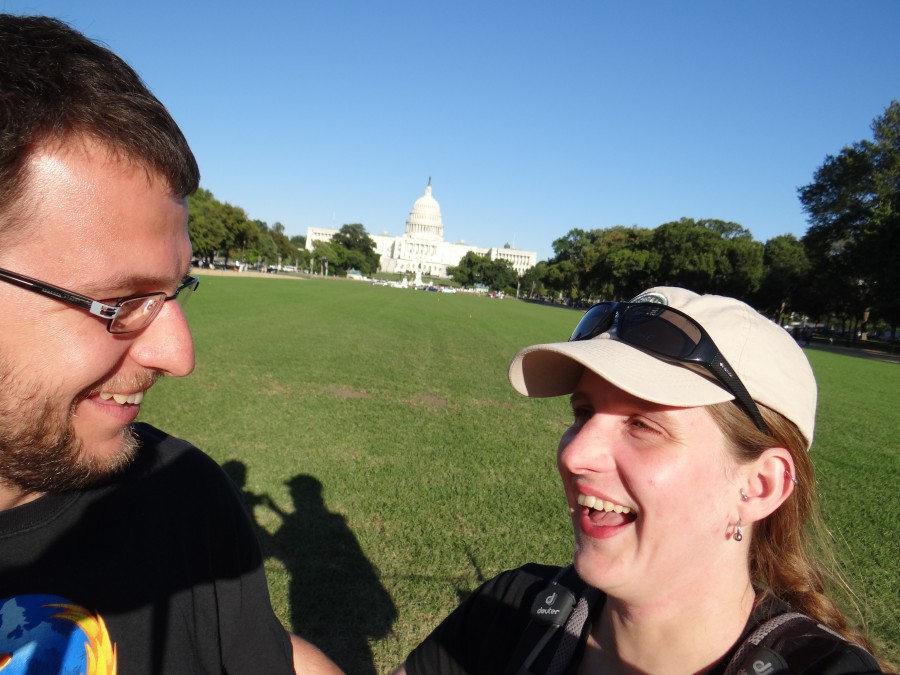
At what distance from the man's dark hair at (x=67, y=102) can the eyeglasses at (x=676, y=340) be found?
1.40 meters

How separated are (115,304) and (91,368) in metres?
0.17

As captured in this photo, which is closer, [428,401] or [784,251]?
[428,401]

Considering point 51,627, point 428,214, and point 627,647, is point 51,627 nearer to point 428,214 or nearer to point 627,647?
point 627,647

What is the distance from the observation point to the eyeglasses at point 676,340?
1485mm

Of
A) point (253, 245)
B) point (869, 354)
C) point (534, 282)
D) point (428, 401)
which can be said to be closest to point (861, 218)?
point (869, 354)

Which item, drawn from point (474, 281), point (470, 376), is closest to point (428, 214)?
point (474, 281)

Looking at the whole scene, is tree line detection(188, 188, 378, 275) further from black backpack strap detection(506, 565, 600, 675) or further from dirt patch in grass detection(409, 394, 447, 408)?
black backpack strap detection(506, 565, 600, 675)

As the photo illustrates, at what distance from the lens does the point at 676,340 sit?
1544mm

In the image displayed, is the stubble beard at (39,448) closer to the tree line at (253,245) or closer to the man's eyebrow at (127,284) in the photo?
the man's eyebrow at (127,284)

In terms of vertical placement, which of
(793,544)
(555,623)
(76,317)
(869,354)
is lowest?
(869,354)

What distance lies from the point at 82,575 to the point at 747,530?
1916mm

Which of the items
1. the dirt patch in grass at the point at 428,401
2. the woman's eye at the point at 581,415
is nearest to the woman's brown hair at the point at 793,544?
the woman's eye at the point at 581,415

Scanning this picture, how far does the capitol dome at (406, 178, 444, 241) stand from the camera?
526 feet

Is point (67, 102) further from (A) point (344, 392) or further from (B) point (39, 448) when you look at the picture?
(A) point (344, 392)
